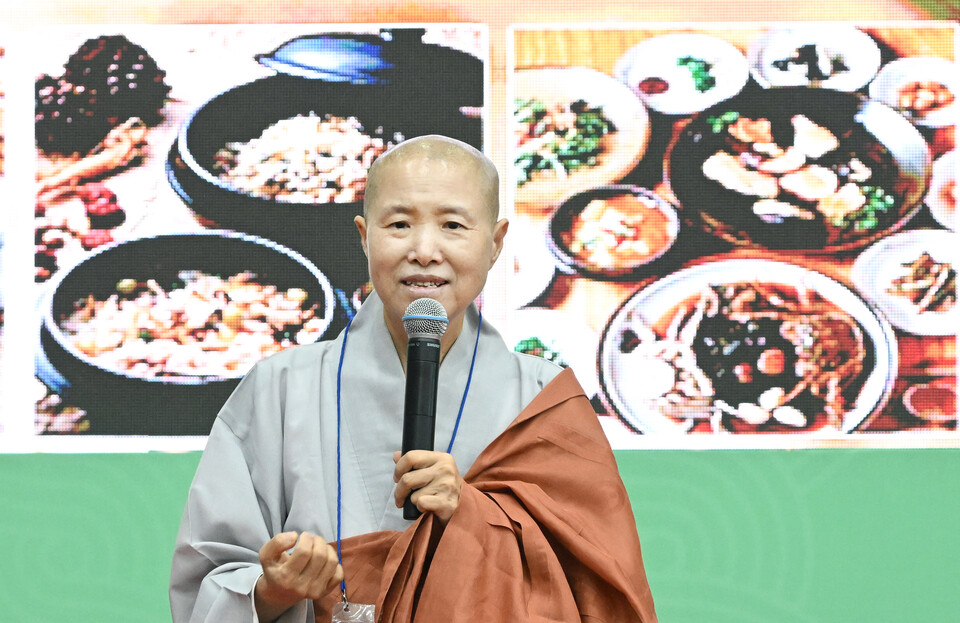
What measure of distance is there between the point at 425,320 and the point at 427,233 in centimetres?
19

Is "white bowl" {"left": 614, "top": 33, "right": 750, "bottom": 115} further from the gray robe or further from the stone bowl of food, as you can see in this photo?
the gray robe

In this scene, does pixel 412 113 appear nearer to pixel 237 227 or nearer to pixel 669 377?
pixel 237 227

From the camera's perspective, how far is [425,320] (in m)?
1.31

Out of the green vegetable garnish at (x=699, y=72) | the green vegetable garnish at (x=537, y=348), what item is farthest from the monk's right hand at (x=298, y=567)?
the green vegetable garnish at (x=699, y=72)

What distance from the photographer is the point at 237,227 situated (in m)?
2.43

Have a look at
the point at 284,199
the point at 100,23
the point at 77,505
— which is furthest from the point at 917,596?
the point at 100,23

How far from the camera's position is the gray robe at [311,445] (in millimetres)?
1423

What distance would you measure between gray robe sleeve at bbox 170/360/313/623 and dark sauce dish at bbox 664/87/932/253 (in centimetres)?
128

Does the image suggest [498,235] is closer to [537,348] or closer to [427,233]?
[427,233]

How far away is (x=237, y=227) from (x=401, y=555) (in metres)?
1.27

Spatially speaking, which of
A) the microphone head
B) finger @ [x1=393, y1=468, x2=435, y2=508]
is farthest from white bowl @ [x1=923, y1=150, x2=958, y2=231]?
finger @ [x1=393, y1=468, x2=435, y2=508]

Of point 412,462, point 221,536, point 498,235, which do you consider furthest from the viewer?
point 498,235

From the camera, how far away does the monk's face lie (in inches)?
57.2

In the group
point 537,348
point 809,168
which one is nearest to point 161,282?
point 537,348
